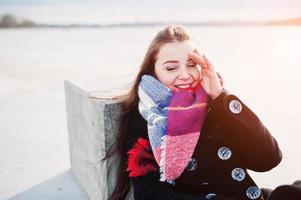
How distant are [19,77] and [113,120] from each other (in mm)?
5400

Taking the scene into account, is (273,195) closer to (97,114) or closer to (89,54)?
(97,114)

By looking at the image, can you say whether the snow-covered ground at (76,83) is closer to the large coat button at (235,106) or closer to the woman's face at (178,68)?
the woman's face at (178,68)

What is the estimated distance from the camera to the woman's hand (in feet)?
5.13

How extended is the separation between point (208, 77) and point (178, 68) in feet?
0.40

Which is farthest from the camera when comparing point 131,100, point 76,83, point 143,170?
point 76,83

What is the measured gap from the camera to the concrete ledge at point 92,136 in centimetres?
189

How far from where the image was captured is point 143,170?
1.47 metres

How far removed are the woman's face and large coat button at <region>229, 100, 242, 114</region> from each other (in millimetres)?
168

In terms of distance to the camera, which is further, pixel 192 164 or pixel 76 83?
pixel 76 83

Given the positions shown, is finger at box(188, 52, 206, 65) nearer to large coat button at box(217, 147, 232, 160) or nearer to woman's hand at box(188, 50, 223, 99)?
woman's hand at box(188, 50, 223, 99)

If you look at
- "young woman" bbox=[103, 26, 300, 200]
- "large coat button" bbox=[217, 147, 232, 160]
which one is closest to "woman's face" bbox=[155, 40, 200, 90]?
"young woman" bbox=[103, 26, 300, 200]

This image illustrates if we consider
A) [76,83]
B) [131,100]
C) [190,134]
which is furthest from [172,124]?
[76,83]

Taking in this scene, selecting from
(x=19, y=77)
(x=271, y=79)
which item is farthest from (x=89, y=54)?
(x=271, y=79)

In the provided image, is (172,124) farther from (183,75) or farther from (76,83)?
(76,83)
